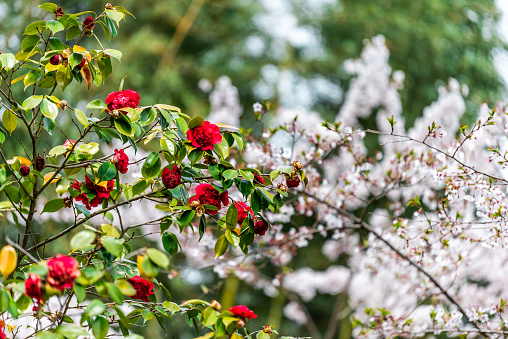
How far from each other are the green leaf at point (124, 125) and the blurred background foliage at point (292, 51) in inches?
113

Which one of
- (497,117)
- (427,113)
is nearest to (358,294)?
(427,113)

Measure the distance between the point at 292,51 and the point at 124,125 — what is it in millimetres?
3847

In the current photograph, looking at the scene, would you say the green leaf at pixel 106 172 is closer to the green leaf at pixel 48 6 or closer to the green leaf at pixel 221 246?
the green leaf at pixel 221 246

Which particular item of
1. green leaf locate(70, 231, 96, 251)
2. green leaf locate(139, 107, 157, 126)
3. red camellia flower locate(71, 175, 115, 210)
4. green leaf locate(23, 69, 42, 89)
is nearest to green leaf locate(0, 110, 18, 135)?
green leaf locate(23, 69, 42, 89)

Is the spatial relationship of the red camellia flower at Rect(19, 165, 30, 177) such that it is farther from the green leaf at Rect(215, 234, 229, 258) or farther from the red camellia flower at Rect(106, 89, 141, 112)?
the green leaf at Rect(215, 234, 229, 258)

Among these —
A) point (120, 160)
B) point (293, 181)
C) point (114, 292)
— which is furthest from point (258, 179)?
point (114, 292)

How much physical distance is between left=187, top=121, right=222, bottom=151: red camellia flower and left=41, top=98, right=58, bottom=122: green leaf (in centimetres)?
27

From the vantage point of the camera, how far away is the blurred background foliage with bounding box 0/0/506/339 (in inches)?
158

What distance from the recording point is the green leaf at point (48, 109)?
943mm

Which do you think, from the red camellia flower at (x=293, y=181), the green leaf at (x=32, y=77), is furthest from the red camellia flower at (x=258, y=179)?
the green leaf at (x=32, y=77)

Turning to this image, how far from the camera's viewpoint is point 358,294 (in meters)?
3.64

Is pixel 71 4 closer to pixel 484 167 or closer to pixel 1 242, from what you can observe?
pixel 1 242

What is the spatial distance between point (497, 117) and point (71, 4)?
321 cm

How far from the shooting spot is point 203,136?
37.7 inches
